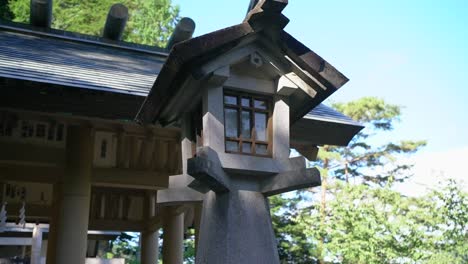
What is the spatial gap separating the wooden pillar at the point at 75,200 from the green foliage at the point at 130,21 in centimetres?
1246

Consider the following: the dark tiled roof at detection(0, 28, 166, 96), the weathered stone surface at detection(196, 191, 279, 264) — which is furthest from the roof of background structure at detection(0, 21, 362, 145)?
the weathered stone surface at detection(196, 191, 279, 264)

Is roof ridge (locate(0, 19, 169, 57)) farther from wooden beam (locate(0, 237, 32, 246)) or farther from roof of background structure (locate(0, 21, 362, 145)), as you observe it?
wooden beam (locate(0, 237, 32, 246))

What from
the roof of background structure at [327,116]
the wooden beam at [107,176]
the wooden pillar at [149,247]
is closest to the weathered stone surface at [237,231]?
the roof of background structure at [327,116]

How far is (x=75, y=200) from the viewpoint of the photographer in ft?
21.9

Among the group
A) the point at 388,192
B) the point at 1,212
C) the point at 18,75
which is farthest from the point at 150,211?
the point at 388,192

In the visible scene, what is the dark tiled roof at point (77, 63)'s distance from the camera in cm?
536

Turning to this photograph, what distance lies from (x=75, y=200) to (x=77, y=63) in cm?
189

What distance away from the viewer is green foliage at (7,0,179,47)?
18.9 m

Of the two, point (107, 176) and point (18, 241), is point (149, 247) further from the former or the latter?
point (18, 241)

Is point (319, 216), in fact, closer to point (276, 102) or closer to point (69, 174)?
point (69, 174)

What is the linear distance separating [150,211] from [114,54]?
3908 millimetres

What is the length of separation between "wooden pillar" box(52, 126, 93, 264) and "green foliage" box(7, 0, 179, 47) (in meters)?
12.5

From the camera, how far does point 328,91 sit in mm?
4551

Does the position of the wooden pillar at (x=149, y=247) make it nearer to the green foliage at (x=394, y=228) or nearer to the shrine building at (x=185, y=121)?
the shrine building at (x=185, y=121)
